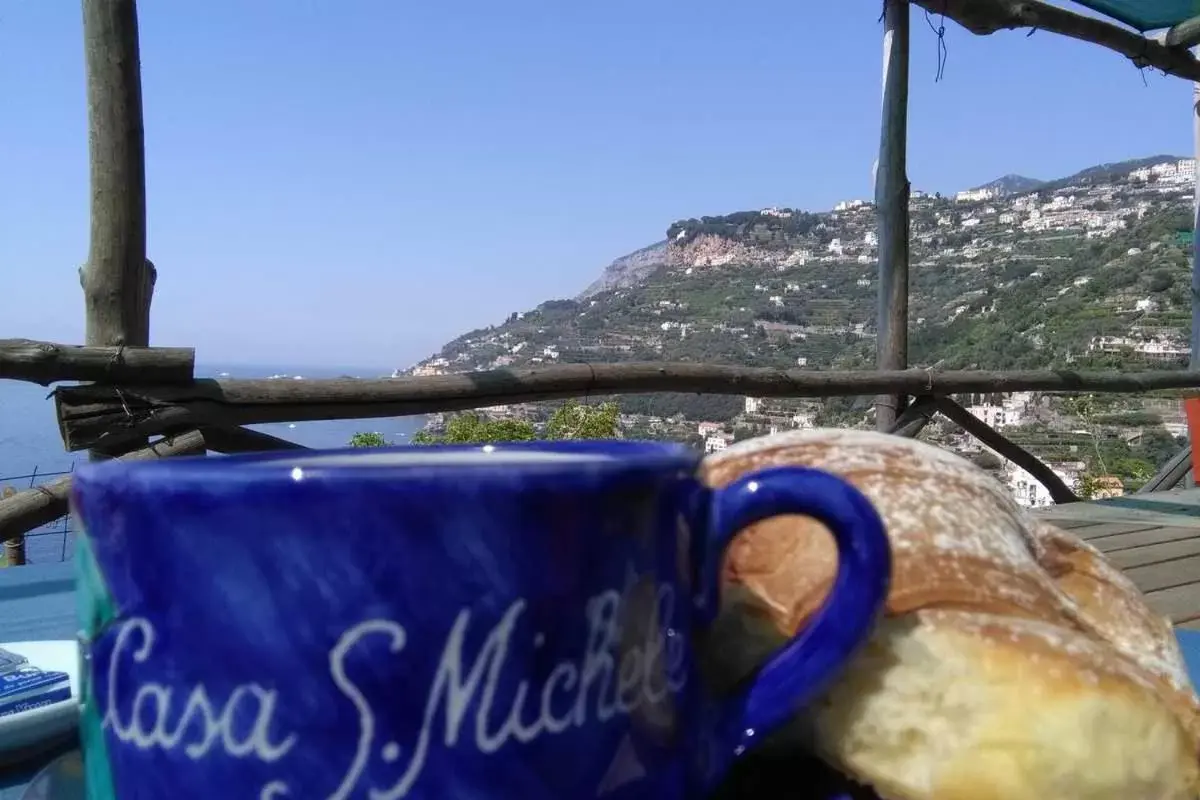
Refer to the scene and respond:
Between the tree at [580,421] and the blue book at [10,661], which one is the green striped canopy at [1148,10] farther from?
the blue book at [10,661]

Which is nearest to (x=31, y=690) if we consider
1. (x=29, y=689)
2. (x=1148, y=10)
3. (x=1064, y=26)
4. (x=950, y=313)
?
(x=29, y=689)

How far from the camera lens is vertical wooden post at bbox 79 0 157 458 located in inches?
63.3

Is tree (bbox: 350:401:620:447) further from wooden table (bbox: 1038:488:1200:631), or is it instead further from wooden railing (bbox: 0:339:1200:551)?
wooden table (bbox: 1038:488:1200:631)

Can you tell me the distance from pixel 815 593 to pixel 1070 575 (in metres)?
0.12

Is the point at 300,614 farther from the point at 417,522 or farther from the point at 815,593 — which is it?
the point at 815,593

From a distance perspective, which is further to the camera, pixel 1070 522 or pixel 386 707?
pixel 1070 522

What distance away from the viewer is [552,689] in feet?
0.77

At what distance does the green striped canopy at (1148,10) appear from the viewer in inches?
131

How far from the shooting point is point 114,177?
1.65 m

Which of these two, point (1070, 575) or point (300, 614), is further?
point (1070, 575)

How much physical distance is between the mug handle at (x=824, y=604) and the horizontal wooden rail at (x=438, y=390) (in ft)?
5.20

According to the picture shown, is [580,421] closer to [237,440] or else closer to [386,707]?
[237,440]

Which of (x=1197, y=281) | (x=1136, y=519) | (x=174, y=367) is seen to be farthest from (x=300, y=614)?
(x=1197, y=281)

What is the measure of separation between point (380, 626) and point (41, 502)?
1.67m
